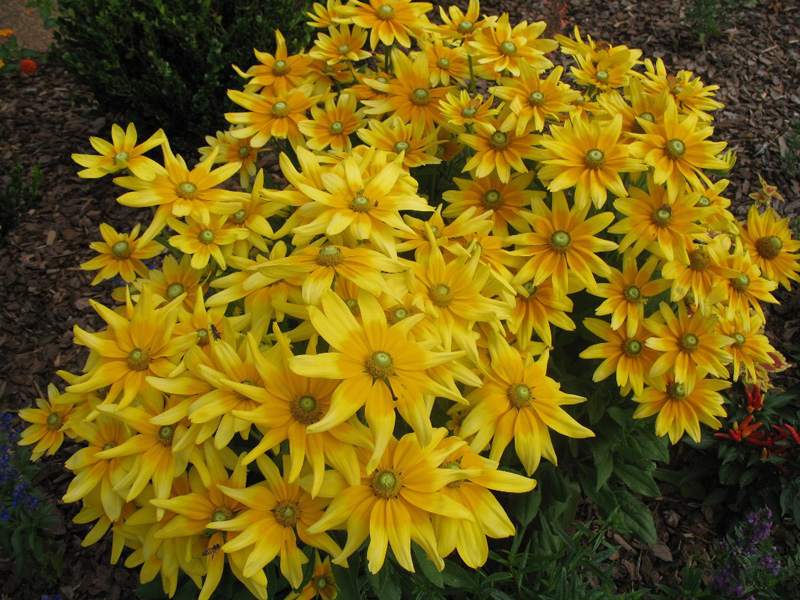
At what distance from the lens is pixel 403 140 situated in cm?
249

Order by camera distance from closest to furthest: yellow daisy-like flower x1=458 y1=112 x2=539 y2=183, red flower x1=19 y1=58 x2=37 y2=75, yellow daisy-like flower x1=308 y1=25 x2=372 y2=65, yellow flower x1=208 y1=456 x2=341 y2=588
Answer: yellow flower x1=208 y1=456 x2=341 y2=588
yellow daisy-like flower x1=458 y1=112 x2=539 y2=183
yellow daisy-like flower x1=308 y1=25 x2=372 y2=65
red flower x1=19 y1=58 x2=37 y2=75

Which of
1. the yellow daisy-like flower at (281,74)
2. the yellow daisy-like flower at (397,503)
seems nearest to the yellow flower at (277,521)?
the yellow daisy-like flower at (397,503)

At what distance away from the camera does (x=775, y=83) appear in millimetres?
5273

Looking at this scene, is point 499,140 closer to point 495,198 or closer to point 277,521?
point 495,198

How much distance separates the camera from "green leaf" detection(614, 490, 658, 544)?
2742 millimetres

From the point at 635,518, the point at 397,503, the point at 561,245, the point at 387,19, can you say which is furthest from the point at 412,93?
the point at 635,518

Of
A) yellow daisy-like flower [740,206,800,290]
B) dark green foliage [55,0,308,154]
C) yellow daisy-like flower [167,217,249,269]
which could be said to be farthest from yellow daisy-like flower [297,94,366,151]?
dark green foliage [55,0,308,154]

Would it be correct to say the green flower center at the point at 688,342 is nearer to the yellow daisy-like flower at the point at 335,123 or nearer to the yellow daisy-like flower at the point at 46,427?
the yellow daisy-like flower at the point at 335,123

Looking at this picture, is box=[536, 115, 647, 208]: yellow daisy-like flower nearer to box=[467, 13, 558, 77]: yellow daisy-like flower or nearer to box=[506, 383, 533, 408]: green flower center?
box=[467, 13, 558, 77]: yellow daisy-like flower

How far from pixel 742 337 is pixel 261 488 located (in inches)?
71.4

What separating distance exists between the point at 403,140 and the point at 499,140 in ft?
1.21

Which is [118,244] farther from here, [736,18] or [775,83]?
[736,18]

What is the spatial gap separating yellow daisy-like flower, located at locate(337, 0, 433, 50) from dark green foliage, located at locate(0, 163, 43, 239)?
2441 millimetres

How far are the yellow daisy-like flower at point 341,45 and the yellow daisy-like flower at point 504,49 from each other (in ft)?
1.58
